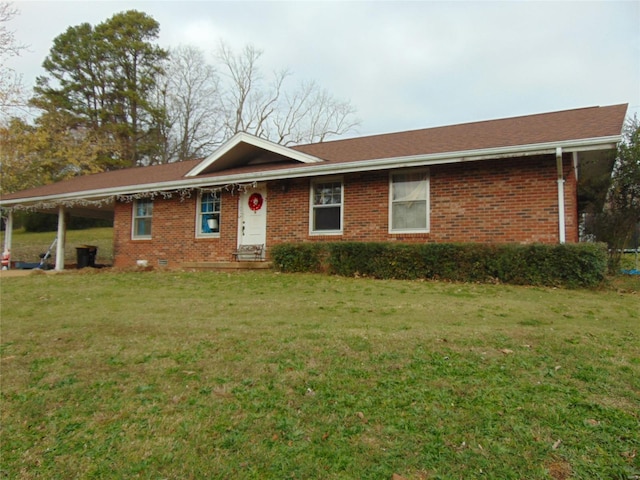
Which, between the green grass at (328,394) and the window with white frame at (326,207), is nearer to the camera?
the green grass at (328,394)

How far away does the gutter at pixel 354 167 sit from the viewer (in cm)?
796

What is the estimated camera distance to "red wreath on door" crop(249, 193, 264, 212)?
1206 centimetres

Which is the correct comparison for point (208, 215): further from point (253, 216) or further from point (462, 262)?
point (462, 262)

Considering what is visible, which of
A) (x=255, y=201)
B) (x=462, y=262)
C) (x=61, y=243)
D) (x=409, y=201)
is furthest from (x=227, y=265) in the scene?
(x=61, y=243)

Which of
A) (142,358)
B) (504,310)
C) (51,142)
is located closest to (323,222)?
(504,310)

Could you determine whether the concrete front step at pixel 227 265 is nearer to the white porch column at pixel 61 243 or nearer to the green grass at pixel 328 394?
the green grass at pixel 328 394

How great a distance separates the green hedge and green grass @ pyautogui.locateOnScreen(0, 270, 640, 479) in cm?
174

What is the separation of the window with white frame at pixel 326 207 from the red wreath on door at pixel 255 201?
170 centimetres

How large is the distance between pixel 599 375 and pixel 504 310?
2400 mm

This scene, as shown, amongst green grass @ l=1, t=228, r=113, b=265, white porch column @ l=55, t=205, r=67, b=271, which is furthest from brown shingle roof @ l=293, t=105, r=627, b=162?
green grass @ l=1, t=228, r=113, b=265

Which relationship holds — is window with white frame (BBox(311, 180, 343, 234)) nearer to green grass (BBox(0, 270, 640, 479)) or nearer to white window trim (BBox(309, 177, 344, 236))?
white window trim (BBox(309, 177, 344, 236))

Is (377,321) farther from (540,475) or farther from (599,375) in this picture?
(540,475)

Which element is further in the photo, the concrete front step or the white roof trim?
the white roof trim

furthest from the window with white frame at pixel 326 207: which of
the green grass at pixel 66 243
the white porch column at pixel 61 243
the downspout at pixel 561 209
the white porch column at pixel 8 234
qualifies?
the white porch column at pixel 8 234
